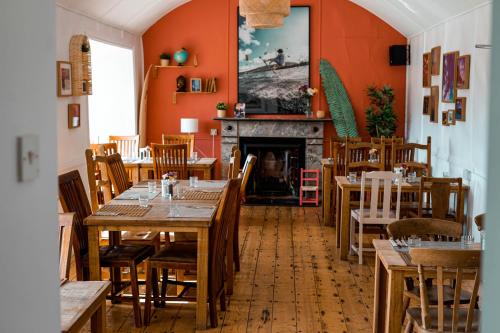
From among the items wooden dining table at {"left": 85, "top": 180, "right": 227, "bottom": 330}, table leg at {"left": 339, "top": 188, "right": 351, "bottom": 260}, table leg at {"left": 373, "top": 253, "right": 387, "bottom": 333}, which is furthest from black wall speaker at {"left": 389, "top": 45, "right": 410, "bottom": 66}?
table leg at {"left": 373, "top": 253, "right": 387, "bottom": 333}

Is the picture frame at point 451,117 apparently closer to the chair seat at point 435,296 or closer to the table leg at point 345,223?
the table leg at point 345,223

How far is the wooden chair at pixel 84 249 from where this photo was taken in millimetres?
4820

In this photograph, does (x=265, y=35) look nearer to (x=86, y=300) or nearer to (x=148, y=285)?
(x=148, y=285)

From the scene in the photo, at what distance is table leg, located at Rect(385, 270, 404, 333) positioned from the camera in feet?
12.1

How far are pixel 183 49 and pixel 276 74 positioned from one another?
1507 mm

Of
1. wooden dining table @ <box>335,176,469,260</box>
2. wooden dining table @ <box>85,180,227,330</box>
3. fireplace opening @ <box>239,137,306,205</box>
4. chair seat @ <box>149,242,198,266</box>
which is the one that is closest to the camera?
wooden dining table @ <box>85,180,227,330</box>

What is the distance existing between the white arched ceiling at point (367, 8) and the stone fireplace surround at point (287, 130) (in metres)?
1.83

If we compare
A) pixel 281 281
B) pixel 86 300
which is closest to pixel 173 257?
pixel 281 281

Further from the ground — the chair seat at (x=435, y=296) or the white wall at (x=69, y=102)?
the white wall at (x=69, y=102)

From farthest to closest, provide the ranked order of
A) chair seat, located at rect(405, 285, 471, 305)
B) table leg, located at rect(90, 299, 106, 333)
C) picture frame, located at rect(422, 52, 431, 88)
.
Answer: picture frame, located at rect(422, 52, 431, 88) < chair seat, located at rect(405, 285, 471, 305) < table leg, located at rect(90, 299, 106, 333)

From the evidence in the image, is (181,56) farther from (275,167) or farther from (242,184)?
(242,184)

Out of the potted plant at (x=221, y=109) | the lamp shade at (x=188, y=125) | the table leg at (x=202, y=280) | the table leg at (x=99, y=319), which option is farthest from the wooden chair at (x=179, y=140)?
the table leg at (x=99, y=319)

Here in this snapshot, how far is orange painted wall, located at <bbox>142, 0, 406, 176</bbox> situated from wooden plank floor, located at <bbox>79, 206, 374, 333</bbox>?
3152 mm

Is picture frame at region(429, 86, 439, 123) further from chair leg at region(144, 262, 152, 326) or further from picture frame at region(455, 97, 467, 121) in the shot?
chair leg at region(144, 262, 152, 326)
